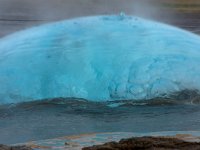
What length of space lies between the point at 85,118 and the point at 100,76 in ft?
2.81

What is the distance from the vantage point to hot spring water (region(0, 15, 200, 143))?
722 cm

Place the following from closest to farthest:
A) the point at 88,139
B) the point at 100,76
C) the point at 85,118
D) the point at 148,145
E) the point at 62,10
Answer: the point at 148,145 → the point at 88,139 → the point at 85,118 → the point at 100,76 → the point at 62,10

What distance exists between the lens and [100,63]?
26.1 feet

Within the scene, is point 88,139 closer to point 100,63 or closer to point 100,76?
point 100,76

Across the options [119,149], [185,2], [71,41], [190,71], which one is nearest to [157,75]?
[190,71]

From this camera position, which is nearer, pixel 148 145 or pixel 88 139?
pixel 148 145

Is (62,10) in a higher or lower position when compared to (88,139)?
higher

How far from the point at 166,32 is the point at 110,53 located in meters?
0.98

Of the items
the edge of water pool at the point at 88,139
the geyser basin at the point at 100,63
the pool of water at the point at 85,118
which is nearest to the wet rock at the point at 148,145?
the edge of water pool at the point at 88,139

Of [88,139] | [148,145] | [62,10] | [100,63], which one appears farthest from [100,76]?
[62,10]

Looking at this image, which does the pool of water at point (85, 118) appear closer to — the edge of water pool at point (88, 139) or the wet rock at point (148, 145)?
the edge of water pool at point (88, 139)

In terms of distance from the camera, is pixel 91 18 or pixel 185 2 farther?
pixel 185 2

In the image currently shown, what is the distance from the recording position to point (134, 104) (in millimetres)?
7676

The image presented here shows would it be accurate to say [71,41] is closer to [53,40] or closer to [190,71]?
[53,40]
